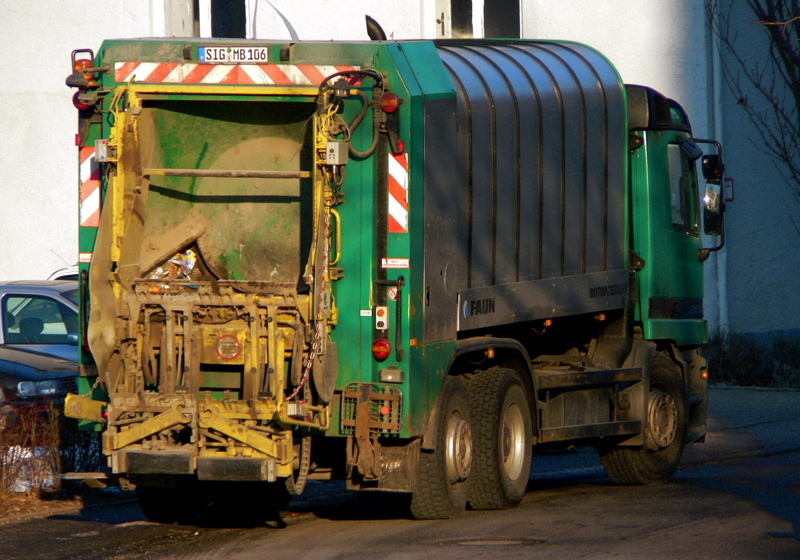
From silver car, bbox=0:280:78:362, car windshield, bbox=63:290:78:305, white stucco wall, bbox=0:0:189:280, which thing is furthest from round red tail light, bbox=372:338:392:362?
white stucco wall, bbox=0:0:189:280

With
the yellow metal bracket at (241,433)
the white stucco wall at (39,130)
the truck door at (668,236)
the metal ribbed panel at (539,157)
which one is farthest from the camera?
the white stucco wall at (39,130)

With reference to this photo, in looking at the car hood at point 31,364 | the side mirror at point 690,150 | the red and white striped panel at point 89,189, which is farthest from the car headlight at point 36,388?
the side mirror at point 690,150

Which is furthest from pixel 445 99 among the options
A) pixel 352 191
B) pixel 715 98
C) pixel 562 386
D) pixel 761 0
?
pixel 761 0

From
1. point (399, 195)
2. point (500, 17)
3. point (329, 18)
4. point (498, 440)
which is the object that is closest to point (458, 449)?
point (498, 440)

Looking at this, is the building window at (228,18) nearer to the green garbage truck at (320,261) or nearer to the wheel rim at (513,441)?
the green garbage truck at (320,261)

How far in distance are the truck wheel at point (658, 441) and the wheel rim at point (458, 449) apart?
2.69 metres

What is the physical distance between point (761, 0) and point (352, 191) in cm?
1268

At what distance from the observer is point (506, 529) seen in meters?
8.09

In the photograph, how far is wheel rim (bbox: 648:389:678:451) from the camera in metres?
10.7

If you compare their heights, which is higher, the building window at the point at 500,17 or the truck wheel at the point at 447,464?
the building window at the point at 500,17

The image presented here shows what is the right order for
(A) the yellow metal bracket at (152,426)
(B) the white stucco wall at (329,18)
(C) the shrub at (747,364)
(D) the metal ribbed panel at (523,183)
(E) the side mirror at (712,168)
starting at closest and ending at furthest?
(A) the yellow metal bracket at (152,426) → (D) the metal ribbed panel at (523,183) → (E) the side mirror at (712,168) → (C) the shrub at (747,364) → (B) the white stucco wall at (329,18)

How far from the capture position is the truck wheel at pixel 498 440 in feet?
28.2

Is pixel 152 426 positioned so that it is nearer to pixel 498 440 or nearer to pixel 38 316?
pixel 498 440

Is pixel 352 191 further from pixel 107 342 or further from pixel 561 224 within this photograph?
pixel 561 224
